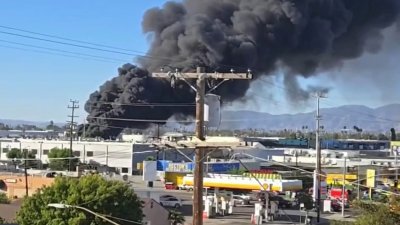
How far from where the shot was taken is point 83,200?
83.8 ft

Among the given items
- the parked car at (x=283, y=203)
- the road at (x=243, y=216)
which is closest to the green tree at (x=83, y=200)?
the road at (x=243, y=216)

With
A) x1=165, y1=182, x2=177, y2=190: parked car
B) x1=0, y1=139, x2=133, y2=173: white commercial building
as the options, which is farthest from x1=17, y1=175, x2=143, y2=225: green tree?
x1=0, y1=139, x2=133, y2=173: white commercial building

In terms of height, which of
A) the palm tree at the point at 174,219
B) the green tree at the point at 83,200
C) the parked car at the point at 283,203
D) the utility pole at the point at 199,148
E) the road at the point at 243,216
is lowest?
the road at the point at 243,216

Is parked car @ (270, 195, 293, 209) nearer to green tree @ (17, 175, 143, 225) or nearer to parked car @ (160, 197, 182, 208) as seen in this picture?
parked car @ (160, 197, 182, 208)

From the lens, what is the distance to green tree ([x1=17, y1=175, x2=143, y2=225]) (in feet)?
83.1

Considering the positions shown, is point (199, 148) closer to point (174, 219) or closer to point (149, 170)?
point (174, 219)

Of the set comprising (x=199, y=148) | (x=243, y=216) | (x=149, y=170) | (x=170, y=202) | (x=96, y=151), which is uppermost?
(x=199, y=148)

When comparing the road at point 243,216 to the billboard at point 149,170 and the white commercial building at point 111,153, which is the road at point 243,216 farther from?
the white commercial building at point 111,153

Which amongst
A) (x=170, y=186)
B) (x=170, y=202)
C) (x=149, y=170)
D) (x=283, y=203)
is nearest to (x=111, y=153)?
(x=170, y=186)

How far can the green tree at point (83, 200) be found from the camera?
25.3 m

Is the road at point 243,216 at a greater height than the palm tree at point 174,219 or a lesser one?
lesser

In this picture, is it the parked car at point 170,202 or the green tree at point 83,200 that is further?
the parked car at point 170,202

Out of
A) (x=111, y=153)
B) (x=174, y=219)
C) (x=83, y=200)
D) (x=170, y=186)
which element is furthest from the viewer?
(x=111, y=153)

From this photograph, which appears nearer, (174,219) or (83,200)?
(83,200)
